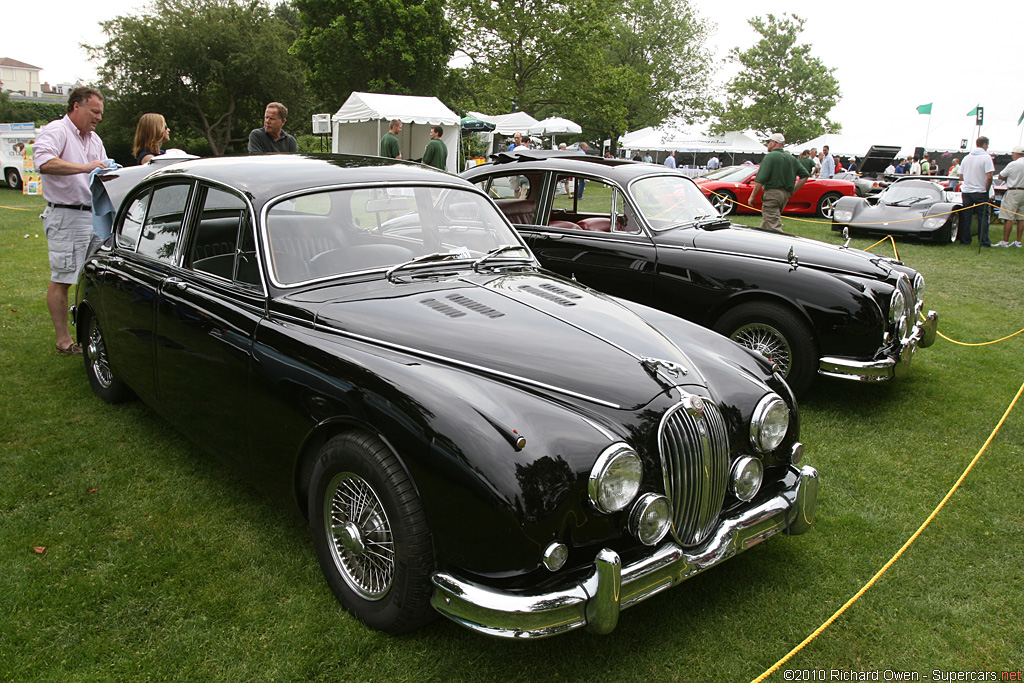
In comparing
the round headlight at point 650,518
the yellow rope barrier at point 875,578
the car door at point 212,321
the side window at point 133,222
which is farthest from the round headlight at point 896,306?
the side window at point 133,222

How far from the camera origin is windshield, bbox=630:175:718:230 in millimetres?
6184

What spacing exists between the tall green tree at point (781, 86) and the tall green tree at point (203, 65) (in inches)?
1349

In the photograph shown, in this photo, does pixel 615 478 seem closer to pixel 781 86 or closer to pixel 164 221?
pixel 164 221

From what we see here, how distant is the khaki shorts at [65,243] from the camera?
579cm

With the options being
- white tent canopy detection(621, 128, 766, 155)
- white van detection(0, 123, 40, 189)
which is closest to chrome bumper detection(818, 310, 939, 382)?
white van detection(0, 123, 40, 189)

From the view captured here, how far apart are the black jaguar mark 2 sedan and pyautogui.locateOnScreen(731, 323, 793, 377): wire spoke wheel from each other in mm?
1949

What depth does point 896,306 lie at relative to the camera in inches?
204

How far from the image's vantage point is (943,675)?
8.75 ft

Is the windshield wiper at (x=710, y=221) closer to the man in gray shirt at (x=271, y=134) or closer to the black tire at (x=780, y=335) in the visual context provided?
the black tire at (x=780, y=335)

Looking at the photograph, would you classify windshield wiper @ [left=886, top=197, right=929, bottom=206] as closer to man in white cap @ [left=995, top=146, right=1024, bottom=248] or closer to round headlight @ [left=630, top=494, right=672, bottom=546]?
man in white cap @ [left=995, top=146, right=1024, bottom=248]

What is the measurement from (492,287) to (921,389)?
4.23 metres

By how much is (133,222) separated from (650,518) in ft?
12.8

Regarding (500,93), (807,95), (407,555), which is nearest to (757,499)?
(407,555)

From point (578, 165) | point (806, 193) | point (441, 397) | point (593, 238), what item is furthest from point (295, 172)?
point (806, 193)
